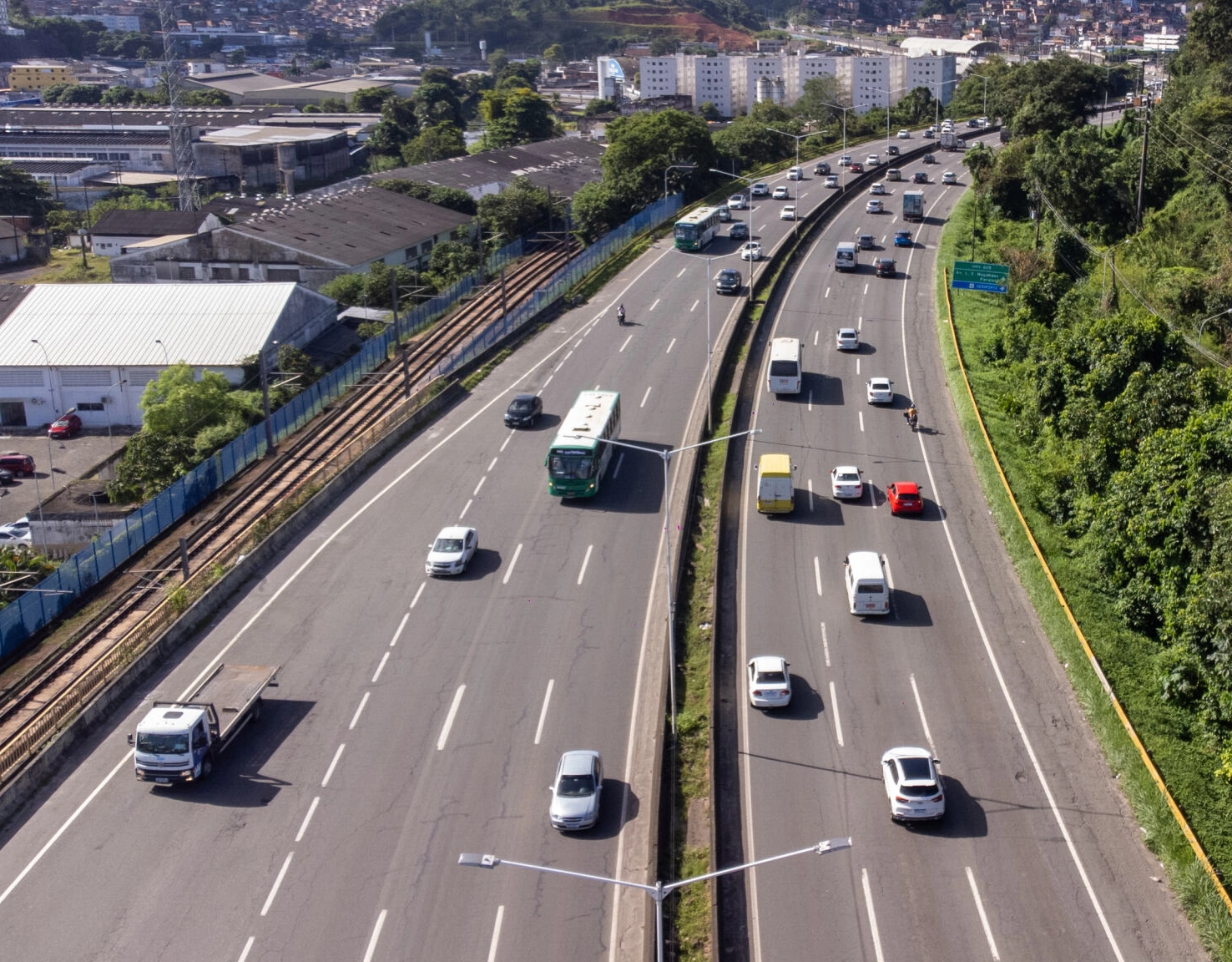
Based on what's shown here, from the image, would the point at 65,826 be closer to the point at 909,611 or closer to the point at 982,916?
the point at 982,916

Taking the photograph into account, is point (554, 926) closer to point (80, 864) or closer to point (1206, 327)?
point (80, 864)

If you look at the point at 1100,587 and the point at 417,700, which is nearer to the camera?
the point at 417,700

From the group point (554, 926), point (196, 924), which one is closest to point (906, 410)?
point (554, 926)

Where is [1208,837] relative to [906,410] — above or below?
below

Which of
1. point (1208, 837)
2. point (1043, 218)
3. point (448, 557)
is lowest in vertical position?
point (1208, 837)

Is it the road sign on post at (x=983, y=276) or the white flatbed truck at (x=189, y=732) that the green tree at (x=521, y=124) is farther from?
the white flatbed truck at (x=189, y=732)

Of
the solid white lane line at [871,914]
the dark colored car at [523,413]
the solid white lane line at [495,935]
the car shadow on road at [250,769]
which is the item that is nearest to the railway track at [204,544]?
the car shadow on road at [250,769]
